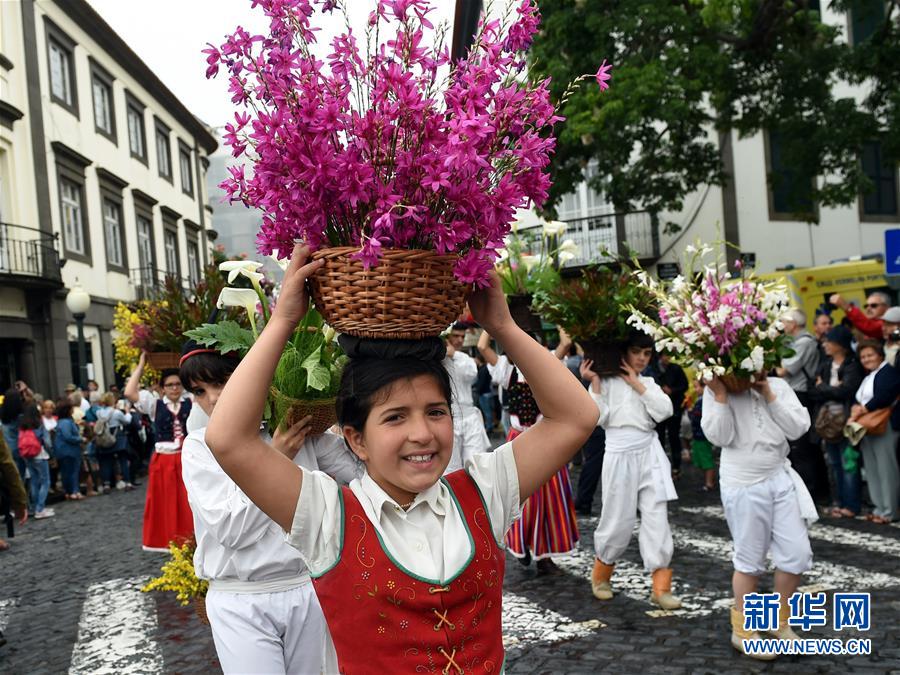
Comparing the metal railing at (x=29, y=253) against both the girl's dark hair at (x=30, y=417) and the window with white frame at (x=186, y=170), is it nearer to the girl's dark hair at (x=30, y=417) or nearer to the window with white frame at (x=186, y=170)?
the girl's dark hair at (x=30, y=417)

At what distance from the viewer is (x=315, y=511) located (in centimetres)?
237

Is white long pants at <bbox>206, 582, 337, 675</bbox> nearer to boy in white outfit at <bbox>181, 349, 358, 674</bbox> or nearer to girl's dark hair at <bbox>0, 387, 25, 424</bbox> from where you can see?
boy in white outfit at <bbox>181, 349, 358, 674</bbox>

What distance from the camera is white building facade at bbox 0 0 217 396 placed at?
70.3 feet

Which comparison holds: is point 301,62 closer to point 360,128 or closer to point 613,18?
point 360,128

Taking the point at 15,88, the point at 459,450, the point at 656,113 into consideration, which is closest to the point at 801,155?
the point at 656,113

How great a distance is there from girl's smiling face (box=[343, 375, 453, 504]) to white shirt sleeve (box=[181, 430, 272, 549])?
1.06m

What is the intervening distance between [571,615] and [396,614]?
14.5 feet

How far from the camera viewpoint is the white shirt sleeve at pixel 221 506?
11.0 feet

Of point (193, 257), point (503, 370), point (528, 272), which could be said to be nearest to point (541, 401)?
point (528, 272)

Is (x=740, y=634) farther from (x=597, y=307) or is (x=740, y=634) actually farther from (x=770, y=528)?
(x=597, y=307)

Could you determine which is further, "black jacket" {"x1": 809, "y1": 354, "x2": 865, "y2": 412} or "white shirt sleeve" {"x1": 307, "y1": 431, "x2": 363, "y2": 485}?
"black jacket" {"x1": 809, "y1": 354, "x2": 865, "y2": 412}

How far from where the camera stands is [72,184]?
2492 cm

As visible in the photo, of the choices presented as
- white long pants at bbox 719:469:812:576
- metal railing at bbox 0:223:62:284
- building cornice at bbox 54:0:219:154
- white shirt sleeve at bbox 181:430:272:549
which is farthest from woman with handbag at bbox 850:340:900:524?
building cornice at bbox 54:0:219:154

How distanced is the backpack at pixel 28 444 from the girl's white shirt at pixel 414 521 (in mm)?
12508
